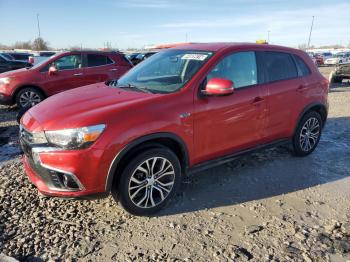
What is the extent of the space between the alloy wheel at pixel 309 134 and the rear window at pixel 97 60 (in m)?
6.16

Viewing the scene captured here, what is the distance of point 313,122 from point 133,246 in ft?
12.4

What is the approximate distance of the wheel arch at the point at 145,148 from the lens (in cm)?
327

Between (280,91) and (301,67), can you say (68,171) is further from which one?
(301,67)

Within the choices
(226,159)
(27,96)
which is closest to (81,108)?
(226,159)

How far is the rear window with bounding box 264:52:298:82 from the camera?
15.6ft

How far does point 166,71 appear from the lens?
4277 millimetres

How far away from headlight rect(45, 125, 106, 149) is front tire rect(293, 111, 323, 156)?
337cm

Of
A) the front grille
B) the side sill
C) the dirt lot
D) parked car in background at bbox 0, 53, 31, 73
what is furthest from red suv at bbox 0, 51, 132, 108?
parked car in background at bbox 0, 53, 31, 73

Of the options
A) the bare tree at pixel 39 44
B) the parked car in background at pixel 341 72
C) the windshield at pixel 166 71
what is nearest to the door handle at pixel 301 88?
the windshield at pixel 166 71

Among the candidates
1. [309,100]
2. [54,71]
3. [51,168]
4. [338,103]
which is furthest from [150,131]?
[338,103]

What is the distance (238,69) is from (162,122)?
1.44 meters

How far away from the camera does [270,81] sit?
468 centimetres

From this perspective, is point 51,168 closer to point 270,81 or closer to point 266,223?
point 266,223

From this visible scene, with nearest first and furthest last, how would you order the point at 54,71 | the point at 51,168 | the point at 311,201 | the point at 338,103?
the point at 51,168
the point at 311,201
the point at 54,71
the point at 338,103
